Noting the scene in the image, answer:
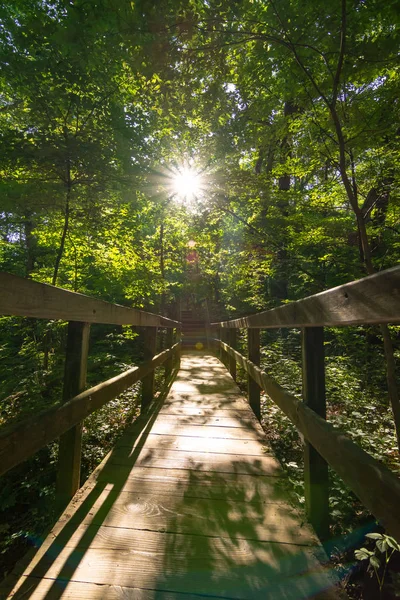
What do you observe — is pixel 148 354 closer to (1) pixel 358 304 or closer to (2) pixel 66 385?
(2) pixel 66 385

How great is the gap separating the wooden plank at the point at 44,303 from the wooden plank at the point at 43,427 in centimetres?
47

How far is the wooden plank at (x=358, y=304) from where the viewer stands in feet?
2.52

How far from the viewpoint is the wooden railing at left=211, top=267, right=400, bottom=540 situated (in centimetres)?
81

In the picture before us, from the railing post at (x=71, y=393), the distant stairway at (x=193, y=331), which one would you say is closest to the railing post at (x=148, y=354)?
the railing post at (x=71, y=393)

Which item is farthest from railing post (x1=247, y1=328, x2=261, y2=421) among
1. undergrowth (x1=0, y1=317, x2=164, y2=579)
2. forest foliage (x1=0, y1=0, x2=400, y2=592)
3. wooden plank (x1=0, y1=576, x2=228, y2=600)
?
wooden plank (x1=0, y1=576, x2=228, y2=600)

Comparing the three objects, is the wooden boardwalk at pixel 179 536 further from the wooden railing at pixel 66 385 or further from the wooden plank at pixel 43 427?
the wooden plank at pixel 43 427

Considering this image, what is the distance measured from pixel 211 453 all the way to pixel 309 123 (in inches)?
158

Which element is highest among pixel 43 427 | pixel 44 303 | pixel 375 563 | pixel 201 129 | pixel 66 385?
pixel 201 129

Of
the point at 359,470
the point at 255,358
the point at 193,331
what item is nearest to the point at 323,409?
the point at 359,470

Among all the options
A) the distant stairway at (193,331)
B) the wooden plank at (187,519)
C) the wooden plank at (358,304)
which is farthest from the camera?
the distant stairway at (193,331)

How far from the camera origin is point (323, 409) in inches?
59.4

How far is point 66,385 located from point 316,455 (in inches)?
59.3

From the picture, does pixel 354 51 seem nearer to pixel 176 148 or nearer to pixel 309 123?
pixel 309 123

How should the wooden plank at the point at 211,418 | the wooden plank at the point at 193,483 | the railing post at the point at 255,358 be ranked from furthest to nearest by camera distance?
1. the railing post at the point at 255,358
2. the wooden plank at the point at 211,418
3. the wooden plank at the point at 193,483
